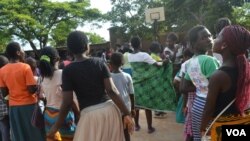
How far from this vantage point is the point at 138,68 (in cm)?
622

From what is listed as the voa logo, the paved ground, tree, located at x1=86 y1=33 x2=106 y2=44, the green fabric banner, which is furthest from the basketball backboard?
tree, located at x1=86 y1=33 x2=106 y2=44

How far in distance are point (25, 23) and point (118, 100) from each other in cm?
2338

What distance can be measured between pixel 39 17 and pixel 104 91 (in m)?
24.5

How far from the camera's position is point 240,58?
2.45 m

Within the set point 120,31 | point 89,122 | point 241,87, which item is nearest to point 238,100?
point 241,87

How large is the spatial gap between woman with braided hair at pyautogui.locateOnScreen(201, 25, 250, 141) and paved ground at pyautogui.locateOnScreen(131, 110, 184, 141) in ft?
10.5

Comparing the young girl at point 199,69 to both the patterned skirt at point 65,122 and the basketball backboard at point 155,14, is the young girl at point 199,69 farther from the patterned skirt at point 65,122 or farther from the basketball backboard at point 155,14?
the basketball backboard at point 155,14

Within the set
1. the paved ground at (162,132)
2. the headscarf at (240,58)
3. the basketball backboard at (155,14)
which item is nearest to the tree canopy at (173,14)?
the basketball backboard at (155,14)

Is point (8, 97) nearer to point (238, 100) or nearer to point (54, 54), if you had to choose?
point (54, 54)

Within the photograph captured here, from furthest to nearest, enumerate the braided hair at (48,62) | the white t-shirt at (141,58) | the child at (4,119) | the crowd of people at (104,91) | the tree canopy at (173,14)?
the tree canopy at (173,14), the white t-shirt at (141,58), the child at (4,119), the braided hair at (48,62), the crowd of people at (104,91)

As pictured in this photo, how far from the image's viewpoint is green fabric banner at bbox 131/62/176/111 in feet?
20.1

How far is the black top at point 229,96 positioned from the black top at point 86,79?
108cm

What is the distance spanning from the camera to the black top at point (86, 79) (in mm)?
3055

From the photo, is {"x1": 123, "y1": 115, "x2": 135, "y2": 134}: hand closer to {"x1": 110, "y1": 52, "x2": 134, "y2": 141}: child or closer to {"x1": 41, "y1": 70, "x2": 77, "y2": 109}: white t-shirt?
{"x1": 41, "y1": 70, "x2": 77, "y2": 109}: white t-shirt
